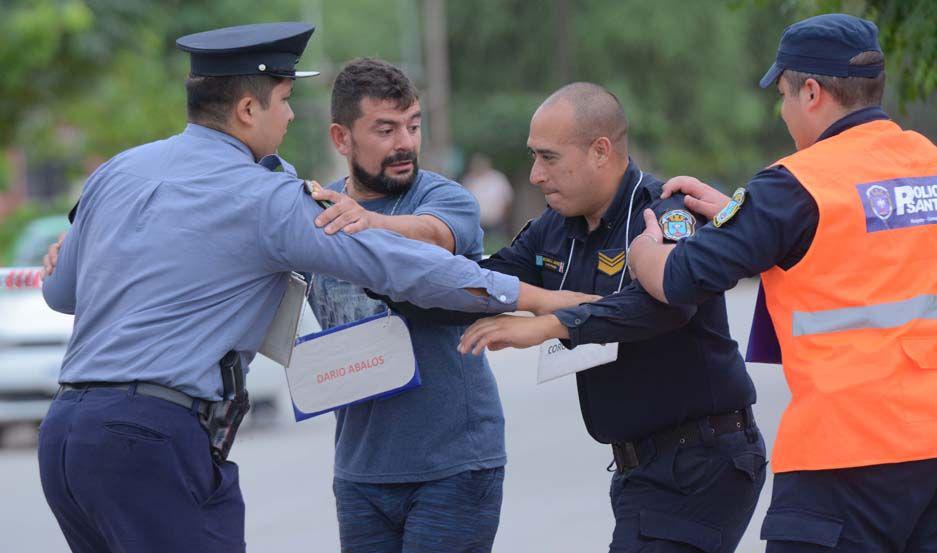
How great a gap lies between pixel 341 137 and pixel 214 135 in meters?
0.86

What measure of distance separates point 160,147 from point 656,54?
34147 millimetres

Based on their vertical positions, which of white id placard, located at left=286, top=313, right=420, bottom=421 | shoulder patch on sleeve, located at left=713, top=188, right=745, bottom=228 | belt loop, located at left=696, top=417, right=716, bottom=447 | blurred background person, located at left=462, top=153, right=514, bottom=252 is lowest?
blurred background person, located at left=462, top=153, right=514, bottom=252

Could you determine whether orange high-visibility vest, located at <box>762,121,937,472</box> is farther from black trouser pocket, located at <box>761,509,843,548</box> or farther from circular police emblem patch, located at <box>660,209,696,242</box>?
circular police emblem patch, located at <box>660,209,696,242</box>

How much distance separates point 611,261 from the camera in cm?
445

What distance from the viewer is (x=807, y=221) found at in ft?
11.9

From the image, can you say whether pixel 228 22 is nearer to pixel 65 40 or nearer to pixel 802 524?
pixel 65 40

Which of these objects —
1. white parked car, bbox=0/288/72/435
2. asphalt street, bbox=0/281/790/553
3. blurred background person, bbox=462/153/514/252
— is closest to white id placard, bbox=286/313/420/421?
asphalt street, bbox=0/281/790/553

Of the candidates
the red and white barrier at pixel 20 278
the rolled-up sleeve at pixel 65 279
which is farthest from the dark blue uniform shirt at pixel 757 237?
the red and white barrier at pixel 20 278

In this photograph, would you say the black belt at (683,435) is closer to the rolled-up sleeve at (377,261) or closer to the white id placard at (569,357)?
the white id placard at (569,357)

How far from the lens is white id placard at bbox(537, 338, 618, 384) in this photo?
424cm

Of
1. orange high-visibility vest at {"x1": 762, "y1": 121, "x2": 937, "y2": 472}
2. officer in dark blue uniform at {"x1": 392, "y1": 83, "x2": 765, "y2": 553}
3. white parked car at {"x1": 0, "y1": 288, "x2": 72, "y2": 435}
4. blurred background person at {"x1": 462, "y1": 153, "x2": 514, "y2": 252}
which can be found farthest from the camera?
blurred background person at {"x1": 462, "y1": 153, "x2": 514, "y2": 252}

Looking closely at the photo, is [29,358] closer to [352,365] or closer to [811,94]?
[352,365]

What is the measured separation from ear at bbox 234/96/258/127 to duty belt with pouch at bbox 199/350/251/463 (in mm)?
658

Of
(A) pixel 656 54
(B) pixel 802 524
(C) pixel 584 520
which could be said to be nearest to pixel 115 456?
(B) pixel 802 524
